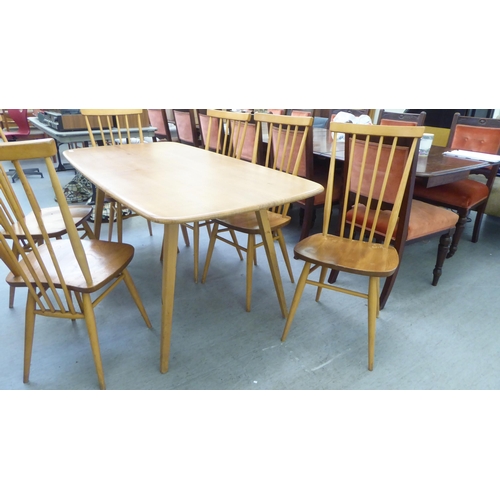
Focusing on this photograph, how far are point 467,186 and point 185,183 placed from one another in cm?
206

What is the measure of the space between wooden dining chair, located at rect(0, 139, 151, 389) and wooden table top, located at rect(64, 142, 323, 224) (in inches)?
10.6

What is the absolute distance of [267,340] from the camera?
67.1 inches

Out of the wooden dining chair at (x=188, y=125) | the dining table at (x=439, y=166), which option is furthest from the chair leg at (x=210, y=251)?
the wooden dining chair at (x=188, y=125)

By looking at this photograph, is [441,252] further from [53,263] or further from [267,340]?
[53,263]

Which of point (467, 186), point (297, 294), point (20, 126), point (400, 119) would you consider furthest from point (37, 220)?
point (20, 126)

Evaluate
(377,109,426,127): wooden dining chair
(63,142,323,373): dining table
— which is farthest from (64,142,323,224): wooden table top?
(377,109,426,127): wooden dining chair

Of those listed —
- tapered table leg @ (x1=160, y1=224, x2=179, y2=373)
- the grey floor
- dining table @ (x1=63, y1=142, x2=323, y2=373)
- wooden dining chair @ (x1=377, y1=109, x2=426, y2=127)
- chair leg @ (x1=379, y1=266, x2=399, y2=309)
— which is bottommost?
the grey floor

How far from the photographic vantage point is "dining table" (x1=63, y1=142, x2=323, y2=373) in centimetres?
120

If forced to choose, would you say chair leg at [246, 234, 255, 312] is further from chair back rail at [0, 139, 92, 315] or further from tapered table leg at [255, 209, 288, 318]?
chair back rail at [0, 139, 92, 315]

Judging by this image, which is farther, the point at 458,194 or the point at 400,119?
the point at 400,119

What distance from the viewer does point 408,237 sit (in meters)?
1.80

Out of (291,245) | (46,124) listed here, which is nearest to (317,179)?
A: (291,245)

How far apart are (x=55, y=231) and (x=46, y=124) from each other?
206cm

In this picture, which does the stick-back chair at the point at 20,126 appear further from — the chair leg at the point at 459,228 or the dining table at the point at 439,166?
the chair leg at the point at 459,228
